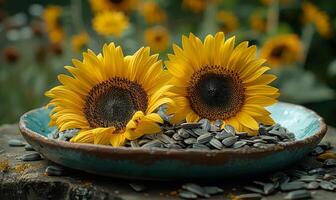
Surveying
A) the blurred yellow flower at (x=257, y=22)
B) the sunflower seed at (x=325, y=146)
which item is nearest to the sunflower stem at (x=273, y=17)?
the blurred yellow flower at (x=257, y=22)

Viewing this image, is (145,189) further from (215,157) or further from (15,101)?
(15,101)

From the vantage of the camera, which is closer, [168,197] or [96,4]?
[168,197]

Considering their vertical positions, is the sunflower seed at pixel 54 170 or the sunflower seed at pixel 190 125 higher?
the sunflower seed at pixel 190 125

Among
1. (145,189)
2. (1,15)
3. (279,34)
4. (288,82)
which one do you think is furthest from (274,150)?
(1,15)

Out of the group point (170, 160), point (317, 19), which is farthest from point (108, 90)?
point (317, 19)

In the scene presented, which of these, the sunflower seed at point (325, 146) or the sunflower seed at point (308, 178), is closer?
the sunflower seed at point (308, 178)

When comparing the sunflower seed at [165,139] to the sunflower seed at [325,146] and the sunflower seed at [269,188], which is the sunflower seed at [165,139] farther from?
the sunflower seed at [325,146]
